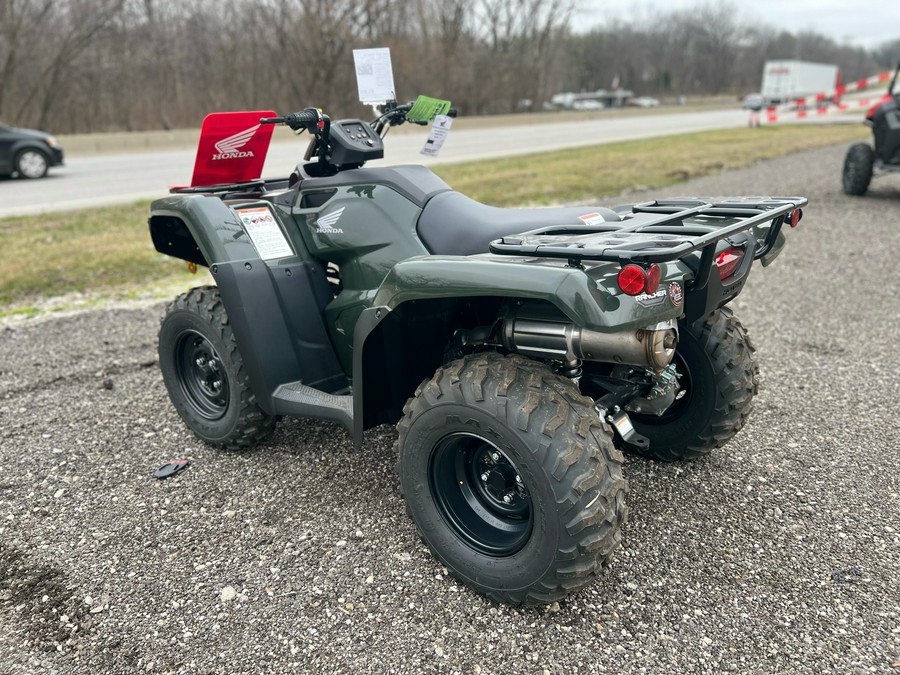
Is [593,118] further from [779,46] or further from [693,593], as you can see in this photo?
[779,46]

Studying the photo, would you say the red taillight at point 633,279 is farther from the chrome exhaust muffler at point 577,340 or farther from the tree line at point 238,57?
the tree line at point 238,57

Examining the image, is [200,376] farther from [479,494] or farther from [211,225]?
[479,494]

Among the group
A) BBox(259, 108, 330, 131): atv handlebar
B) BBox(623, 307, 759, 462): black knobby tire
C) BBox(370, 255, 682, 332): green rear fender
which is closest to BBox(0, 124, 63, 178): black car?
BBox(259, 108, 330, 131): atv handlebar

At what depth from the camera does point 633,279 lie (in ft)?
6.47

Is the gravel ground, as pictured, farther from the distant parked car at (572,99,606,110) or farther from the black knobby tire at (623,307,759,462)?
the distant parked car at (572,99,606,110)

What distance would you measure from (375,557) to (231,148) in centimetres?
213

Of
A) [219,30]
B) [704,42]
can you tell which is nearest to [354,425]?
[219,30]

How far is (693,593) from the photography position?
2506mm

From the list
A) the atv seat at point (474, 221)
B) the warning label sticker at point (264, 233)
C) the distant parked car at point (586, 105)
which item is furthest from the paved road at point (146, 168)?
the distant parked car at point (586, 105)

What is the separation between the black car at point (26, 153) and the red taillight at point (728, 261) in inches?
620

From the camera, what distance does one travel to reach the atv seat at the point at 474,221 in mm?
2670

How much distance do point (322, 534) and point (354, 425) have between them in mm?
467

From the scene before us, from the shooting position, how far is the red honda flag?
341cm

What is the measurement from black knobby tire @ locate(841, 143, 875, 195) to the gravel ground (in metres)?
7.48
